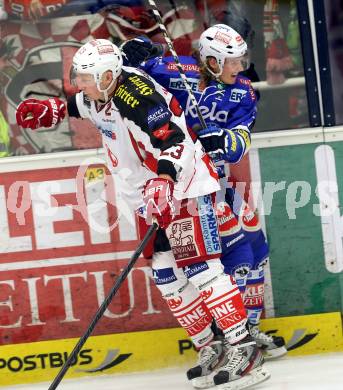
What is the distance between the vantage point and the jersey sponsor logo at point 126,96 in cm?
528

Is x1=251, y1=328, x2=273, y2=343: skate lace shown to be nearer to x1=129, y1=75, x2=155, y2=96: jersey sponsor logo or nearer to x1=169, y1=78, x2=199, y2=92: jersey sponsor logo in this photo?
x1=169, y1=78, x2=199, y2=92: jersey sponsor logo

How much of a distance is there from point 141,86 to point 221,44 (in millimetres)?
540

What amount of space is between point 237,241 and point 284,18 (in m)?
1.15

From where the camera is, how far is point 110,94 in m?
5.42

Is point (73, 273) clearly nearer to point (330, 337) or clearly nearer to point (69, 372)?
point (69, 372)

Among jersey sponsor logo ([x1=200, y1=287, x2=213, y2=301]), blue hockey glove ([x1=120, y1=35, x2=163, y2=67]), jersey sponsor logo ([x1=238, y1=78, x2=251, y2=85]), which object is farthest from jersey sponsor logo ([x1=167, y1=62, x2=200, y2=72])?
jersey sponsor logo ([x1=200, y1=287, x2=213, y2=301])

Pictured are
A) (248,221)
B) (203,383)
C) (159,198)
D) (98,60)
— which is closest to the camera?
(159,198)

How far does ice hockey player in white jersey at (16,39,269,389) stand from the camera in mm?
5230

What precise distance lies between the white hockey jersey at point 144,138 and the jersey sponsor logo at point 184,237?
0.14 metres

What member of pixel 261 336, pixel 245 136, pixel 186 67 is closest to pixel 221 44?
pixel 186 67

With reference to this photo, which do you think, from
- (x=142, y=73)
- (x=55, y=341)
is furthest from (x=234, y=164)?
(x=55, y=341)

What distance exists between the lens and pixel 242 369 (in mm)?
5516

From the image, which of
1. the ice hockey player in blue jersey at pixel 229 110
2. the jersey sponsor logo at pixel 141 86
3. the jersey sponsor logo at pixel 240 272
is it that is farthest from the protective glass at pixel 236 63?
the jersey sponsor logo at pixel 240 272

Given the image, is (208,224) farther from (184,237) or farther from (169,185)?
(169,185)
